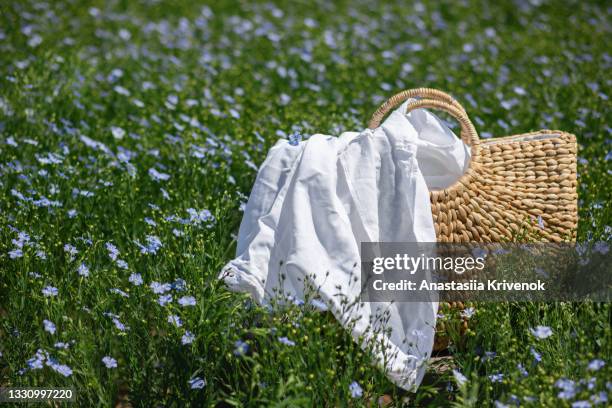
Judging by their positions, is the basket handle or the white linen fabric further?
the basket handle

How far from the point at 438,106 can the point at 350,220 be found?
0.69 meters

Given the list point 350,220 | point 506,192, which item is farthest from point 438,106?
point 350,220

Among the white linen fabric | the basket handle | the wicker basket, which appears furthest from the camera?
the basket handle

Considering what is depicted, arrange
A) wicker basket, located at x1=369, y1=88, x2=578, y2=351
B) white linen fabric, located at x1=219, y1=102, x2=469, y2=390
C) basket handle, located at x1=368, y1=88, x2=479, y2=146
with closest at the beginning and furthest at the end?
white linen fabric, located at x1=219, y1=102, x2=469, y2=390 < wicker basket, located at x1=369, y1=88, x2=578, y2=351 < basket handle, located at x1=368, y1=88, x2=479, y2=146

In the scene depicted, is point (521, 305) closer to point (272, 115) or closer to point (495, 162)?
point (495, 162)

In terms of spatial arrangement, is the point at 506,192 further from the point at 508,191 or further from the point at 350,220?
the point at 350,220

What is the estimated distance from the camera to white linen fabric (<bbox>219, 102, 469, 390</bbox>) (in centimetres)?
270

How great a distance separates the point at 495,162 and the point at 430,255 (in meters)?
0.65

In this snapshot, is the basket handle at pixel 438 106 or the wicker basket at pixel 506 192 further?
the basket handle at pixel 438 106

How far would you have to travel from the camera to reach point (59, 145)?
162 inches

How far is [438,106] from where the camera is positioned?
3160 millimetres

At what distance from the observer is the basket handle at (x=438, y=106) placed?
313 centimetres

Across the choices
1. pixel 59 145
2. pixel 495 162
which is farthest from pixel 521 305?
pixel 59 145

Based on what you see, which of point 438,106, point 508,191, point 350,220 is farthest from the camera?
point 438,106
